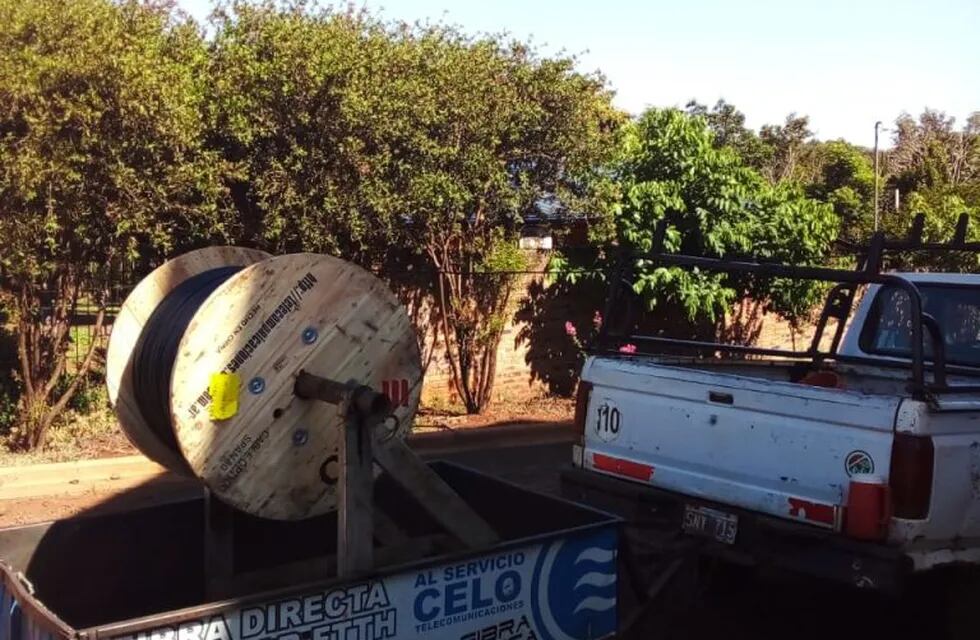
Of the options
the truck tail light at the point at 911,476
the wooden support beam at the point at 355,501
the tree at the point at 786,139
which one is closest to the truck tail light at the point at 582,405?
the truck tail light at the point at 911,476

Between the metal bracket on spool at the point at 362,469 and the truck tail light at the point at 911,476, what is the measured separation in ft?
6.56

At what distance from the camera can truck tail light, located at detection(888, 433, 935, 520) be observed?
4.35 meters

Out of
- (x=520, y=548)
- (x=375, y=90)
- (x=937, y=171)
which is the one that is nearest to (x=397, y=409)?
(x=520, y=548)

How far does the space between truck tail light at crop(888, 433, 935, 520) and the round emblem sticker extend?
105 mm

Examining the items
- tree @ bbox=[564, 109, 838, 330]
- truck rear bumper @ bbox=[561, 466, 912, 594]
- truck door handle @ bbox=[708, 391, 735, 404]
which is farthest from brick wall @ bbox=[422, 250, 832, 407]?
truck door handle @ bbox=[708, 391, 735, 404]

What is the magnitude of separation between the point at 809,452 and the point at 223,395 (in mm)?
2762

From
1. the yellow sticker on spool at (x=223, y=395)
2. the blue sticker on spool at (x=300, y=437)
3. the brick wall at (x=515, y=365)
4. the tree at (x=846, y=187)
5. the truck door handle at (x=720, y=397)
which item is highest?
the tree at (x=846, y=187)

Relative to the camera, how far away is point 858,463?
454 cm

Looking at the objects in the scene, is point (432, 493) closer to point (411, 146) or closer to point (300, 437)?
point (300, 437)

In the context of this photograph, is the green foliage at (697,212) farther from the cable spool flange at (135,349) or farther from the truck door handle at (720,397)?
the cable spool flange at (135,349)

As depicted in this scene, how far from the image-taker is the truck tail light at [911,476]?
435 cm

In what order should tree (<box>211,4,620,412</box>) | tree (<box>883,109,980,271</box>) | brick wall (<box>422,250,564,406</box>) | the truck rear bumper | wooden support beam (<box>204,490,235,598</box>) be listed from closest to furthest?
wooden support beam (<box>204,490,235,598</box>) → the truck rear bumper → tree (<box>211,4,620,412</box>) → brick wall (<box>422,250,564,406</box>) → tree (<box>883,109,980,271</box>)

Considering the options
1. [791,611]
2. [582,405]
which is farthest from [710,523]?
[791,611]

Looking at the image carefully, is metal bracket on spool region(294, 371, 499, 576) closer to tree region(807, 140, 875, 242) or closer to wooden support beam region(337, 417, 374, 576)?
wooden support beam region(337, 417, 374, 576)
